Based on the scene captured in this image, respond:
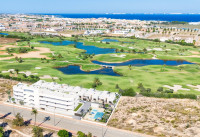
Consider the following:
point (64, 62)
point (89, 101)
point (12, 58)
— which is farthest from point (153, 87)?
point (12, 58)

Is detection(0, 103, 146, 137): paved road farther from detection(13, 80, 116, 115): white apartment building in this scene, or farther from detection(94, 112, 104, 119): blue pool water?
detection(94, 112, 104, 119): blue pool water

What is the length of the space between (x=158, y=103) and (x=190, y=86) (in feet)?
107

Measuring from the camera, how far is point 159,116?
6081cm

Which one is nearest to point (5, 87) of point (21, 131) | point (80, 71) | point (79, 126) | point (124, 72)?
point (21, 131)

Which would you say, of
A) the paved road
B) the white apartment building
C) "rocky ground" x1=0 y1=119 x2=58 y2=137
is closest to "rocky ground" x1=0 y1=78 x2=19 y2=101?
the white apartment building

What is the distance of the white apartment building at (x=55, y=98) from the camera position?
6172 centimetres

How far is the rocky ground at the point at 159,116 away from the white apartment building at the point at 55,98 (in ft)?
27.5

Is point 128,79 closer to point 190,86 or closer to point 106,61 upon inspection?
point 190,86

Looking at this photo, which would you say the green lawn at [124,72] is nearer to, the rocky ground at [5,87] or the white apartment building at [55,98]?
the white apartment building at [55,98]

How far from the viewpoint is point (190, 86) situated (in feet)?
302

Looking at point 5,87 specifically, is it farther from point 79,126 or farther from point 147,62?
point 147,62

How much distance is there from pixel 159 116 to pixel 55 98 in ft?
118

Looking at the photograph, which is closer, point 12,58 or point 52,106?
point 52,106

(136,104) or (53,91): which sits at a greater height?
(53,91)
